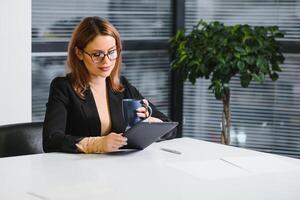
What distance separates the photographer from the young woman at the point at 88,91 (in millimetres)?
2592

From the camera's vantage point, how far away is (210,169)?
7.34 feet

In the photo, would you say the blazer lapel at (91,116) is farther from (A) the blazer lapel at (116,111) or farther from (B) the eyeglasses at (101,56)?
(B) the eyeglasses at (101,56)

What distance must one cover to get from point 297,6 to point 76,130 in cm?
210

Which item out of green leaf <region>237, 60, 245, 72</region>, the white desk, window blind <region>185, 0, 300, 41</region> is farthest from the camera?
window blind <region>185, 0, 300, 41</region>

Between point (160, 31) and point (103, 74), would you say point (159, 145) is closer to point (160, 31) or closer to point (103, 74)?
point (103, 74)

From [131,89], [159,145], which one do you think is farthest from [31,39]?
[159,145]

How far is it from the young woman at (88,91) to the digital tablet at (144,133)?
4.2 inches

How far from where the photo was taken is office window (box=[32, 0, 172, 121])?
12.7 ft

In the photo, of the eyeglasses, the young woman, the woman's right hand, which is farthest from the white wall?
the woman's right hand

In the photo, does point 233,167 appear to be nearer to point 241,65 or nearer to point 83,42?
point 83,42

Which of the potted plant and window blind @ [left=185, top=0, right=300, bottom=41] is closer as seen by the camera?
the potted plant

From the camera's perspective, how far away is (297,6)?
13.6 feet

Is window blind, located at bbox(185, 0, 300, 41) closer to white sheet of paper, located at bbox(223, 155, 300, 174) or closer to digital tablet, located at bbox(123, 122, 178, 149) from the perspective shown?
white sheet of paper, located at bbox(223, 155, 300, 174)

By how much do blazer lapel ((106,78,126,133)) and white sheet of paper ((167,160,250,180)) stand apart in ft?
1.62
